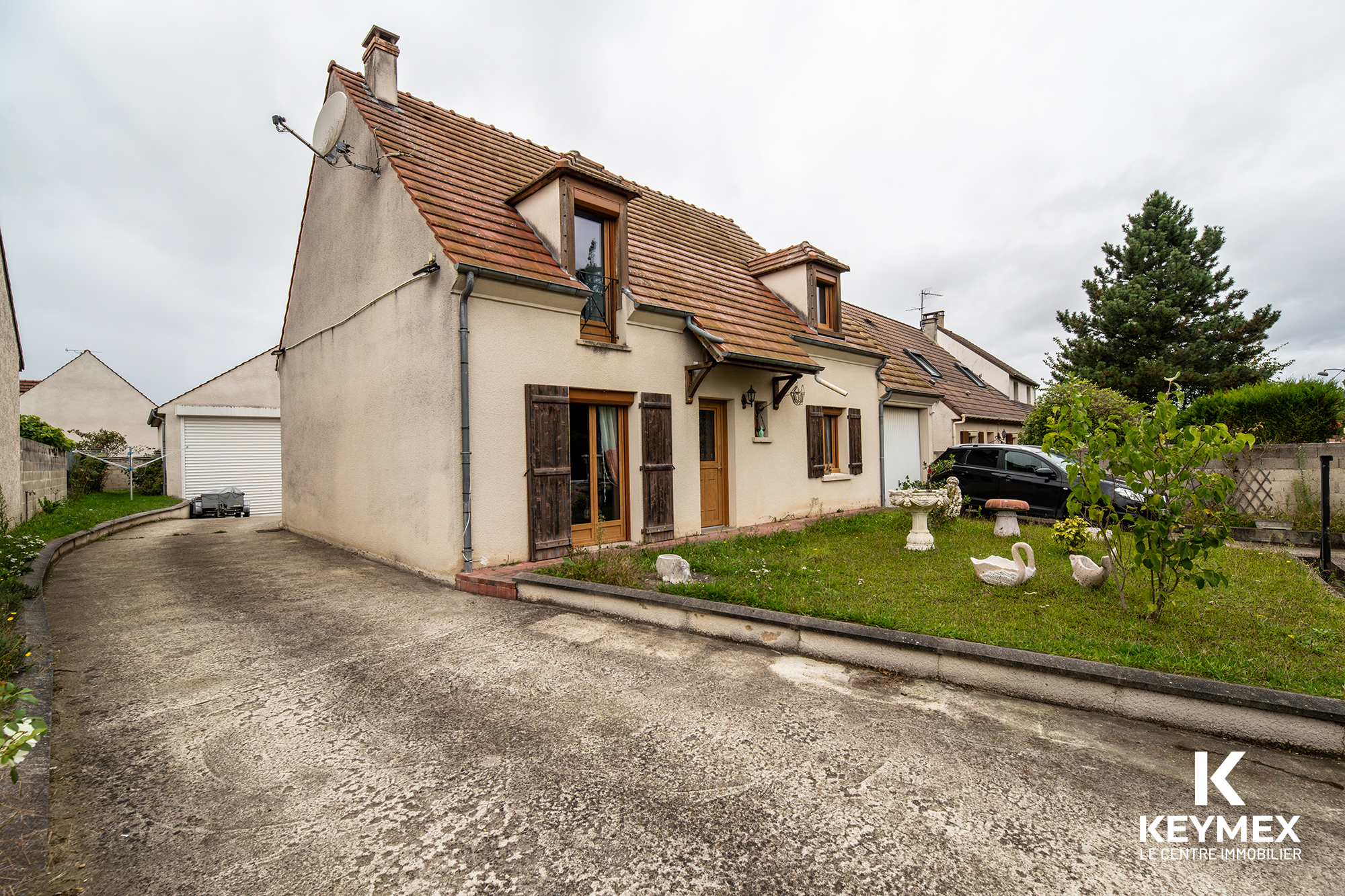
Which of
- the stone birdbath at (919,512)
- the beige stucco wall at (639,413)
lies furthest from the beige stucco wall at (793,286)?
the stone birdbath at (919,512)

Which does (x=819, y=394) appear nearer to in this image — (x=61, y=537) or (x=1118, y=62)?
(x=1118, y=62)

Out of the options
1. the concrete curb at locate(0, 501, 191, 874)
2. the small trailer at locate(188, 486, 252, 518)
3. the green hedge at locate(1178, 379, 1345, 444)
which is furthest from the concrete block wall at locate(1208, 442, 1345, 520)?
the small trailer at locate(188, 486, 252, 518)

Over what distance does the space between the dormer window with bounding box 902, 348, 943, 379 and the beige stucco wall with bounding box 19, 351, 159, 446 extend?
113 feet

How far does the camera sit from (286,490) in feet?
41.7

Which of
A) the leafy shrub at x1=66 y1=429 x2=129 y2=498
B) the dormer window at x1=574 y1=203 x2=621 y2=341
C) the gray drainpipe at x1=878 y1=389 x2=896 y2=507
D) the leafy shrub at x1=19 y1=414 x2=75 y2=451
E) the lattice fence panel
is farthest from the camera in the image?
the leafy shrub at x1=66 y1=429 x2=129 y2=498

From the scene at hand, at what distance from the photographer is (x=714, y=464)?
10.2m

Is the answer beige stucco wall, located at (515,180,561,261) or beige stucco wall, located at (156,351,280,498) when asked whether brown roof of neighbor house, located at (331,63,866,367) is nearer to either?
beige stucco wall, located at (515,180,561,261)

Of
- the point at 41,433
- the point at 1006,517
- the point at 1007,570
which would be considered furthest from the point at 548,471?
the point at 41,433

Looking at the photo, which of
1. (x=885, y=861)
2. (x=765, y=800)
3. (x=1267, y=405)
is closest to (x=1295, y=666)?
(x=885, y=861)

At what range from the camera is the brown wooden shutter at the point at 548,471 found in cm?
743

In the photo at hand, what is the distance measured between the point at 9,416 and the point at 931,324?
31532 mm

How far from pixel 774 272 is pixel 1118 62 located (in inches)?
246

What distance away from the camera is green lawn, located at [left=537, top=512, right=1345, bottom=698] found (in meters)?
3.80

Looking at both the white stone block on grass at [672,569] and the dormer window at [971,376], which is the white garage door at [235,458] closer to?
the white stone block on grass at [672,569]
